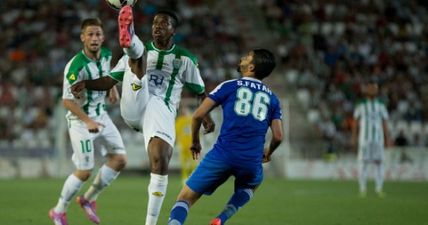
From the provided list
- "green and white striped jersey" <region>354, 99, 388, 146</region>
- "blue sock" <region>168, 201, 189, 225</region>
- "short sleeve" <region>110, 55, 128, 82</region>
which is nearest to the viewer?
"blue sock" <region>168, 201, 189, 225</region>

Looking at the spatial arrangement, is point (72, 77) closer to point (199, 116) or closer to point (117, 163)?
point (117, 163)

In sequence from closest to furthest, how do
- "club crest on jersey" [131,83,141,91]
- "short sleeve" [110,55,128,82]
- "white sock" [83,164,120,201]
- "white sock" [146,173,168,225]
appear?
"white sock" [146,173,168,225] → "club crest on jersey" [131,83,141,91] → "short sleeve" [110,55,128,82] → "white sock" [83,164,120,201]

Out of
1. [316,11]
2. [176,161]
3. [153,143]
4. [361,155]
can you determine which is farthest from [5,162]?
[153,143]

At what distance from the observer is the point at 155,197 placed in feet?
30.1

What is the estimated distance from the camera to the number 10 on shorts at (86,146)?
1069 centimetres

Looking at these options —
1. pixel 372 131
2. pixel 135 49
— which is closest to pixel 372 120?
pixel 372 131

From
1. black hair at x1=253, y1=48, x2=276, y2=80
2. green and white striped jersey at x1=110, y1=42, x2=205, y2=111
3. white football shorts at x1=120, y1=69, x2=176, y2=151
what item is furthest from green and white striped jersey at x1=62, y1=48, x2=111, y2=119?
black hair at x1=253, y1=48, x2=276, y2=80

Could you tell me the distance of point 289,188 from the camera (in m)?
20.1

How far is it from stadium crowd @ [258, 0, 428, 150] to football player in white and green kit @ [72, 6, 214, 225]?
1694 cm

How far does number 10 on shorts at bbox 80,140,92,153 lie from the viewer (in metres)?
10.7

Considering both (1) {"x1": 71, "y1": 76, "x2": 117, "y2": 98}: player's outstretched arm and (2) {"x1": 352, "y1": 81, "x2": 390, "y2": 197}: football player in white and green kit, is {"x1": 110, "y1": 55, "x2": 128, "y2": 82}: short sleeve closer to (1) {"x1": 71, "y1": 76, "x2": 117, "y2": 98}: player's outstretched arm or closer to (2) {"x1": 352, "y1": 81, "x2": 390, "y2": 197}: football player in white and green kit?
(1) {"x1": 71, "y1": 76, "x2": 117, "y2": 98}: player's outstretched arm

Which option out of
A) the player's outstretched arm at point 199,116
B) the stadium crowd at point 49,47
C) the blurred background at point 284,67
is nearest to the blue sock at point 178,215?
the player's outstretched arm at point 199,116

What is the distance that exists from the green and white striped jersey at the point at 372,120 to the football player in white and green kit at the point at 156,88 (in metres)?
9.31

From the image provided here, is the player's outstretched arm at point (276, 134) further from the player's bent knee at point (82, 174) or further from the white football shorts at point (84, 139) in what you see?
the player's bent knee at point (82, 174)
